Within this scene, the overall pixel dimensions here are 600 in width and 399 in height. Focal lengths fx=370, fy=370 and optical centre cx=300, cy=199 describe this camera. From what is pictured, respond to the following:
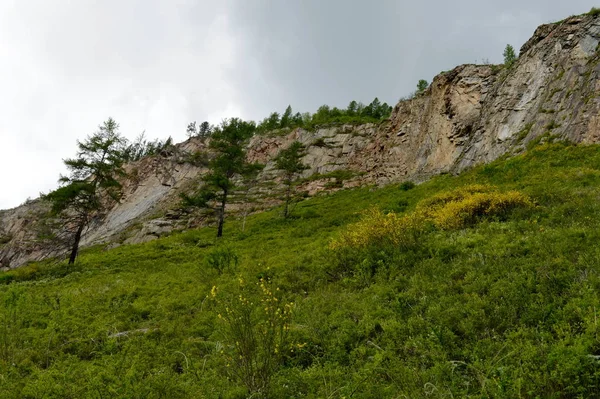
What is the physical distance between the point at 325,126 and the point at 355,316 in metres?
54.2

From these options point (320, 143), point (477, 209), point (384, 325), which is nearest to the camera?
point (384, 325)

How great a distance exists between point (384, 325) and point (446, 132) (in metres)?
32.4

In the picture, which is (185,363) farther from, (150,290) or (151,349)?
(150,290)

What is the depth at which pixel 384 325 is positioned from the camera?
6.73m

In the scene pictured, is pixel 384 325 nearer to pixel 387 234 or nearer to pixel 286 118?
pixel 387 234

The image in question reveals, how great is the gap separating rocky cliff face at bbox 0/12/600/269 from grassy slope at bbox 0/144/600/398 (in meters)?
13.4

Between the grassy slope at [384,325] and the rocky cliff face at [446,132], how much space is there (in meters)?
13.4

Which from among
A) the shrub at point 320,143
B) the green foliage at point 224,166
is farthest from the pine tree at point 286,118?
the green foliage at point 224,166

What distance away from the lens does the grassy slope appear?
4.83m

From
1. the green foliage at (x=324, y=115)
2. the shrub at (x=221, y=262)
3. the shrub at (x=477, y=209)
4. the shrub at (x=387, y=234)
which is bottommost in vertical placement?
the shrub at (x=221, y=262)

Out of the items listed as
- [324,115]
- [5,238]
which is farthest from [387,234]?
[5,238]

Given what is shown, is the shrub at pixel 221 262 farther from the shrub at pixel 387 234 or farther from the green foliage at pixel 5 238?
the green foliage at pixel 5 238

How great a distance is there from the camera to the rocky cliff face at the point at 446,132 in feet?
80.5

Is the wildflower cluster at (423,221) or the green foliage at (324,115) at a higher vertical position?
the green foliage at (324,115)
